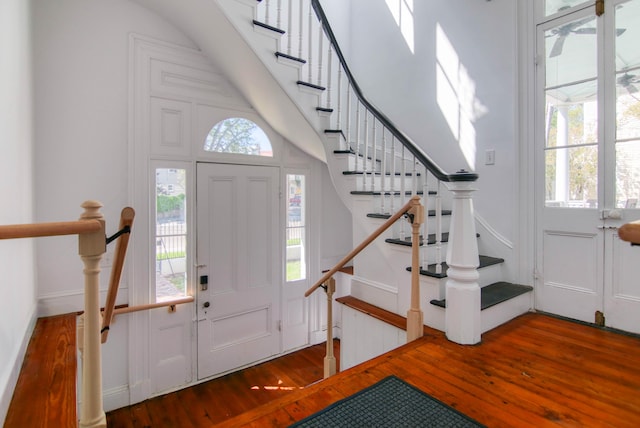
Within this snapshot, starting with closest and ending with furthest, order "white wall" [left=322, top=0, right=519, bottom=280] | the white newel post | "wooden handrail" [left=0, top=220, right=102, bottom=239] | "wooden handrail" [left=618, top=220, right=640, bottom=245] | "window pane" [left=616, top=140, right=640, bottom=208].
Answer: "wooden handrail" [left=618, top=220, right=640, bottom=245] < "wooden handrail" [left=0, top=220, right=102, bottom=239] < the white newel post < "window pane" [left=616, top=140, right=640, bottom=208] < "white wall" [left=322, top=0, right=519, bottom=280]

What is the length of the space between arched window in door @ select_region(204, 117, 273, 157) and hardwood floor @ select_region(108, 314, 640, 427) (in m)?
2.30

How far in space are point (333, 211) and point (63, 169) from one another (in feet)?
8.31

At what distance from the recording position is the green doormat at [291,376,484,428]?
4.18 ft

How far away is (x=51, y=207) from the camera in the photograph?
7.83 ft

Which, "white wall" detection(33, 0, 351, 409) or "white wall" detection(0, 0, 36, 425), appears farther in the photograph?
"white wall" detection(33, 0, 351, 409)

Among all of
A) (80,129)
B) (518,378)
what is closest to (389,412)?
(518,378)

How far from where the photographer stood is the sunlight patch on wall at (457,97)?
8.96 ft

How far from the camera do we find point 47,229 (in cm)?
77

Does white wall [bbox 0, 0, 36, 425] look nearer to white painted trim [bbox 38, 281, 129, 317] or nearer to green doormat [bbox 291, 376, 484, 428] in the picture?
white painted trim [bbox 38, 281, 129, 317]

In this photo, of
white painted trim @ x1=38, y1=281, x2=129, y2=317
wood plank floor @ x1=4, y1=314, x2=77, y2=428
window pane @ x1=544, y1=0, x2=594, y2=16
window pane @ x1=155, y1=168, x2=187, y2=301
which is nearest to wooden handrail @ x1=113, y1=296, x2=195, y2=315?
window pane @ x1=155, y1=168, x2=187, y2=301

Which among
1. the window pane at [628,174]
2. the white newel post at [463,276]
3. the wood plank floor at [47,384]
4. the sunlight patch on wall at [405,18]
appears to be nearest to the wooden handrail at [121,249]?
the wood plank floor at [47,384]

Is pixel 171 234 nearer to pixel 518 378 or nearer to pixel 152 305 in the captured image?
pixel 152 305

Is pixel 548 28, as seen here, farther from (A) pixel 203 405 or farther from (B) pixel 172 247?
(A) pixel 203 405

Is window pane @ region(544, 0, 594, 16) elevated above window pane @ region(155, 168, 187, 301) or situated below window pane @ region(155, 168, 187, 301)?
above
